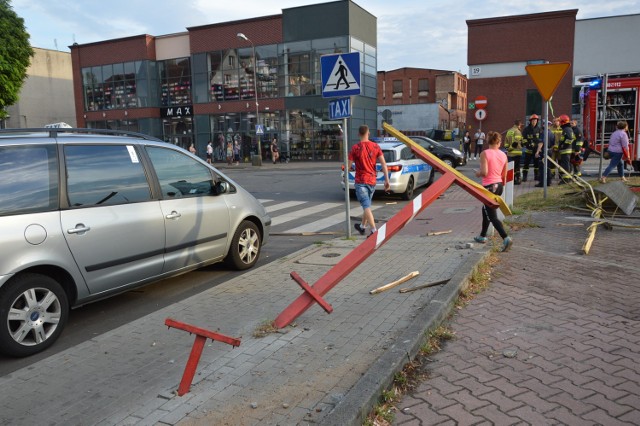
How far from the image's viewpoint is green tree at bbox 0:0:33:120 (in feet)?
69.3

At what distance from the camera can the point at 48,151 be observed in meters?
4.48

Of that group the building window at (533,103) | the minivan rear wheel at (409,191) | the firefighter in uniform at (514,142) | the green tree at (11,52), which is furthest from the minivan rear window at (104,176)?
the building window at (533,103)

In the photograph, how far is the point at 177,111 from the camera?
42.4 m

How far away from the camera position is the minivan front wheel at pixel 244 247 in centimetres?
A: 648

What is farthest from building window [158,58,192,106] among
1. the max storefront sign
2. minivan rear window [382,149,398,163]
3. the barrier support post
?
the barrier support post

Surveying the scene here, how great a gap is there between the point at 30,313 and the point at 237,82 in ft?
123

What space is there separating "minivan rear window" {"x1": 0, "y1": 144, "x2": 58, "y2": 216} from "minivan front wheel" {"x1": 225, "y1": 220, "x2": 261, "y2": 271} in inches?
96.8

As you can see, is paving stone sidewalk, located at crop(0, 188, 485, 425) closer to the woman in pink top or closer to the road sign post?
the woman in pink top

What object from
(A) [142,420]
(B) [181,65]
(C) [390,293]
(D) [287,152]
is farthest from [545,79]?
(B) [181,65]

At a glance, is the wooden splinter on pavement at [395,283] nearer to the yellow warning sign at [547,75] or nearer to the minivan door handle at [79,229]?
the minivan door handle at [79,229]

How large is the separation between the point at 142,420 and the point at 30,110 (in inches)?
2280

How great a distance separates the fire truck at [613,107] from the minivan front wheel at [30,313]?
16.2 metres

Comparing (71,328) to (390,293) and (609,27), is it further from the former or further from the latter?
(609,27)

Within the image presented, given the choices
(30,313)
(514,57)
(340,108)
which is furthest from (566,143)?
(514,57)
